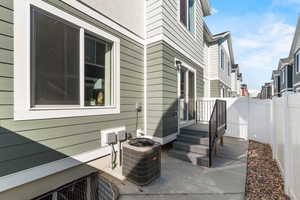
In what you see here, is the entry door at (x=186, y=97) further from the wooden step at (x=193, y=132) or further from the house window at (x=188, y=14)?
the house window at (x=188, y=14)

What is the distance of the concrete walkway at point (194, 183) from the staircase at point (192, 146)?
18 cm

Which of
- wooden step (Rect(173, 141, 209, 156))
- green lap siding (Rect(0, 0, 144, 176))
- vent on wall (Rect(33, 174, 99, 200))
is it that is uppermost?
green lap siding (Rect(0, 0, 144, 176))

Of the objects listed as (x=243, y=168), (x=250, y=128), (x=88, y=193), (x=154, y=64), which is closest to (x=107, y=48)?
(x=154, y=64)

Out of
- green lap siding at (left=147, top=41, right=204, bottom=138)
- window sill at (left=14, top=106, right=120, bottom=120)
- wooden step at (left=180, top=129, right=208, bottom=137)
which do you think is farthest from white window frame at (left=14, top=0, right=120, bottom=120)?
wooden step at (left=180, top=129, right=208, bottom=137)

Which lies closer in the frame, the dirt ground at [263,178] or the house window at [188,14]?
the dirt ground at [263,178]

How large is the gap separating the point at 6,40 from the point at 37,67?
49 cm

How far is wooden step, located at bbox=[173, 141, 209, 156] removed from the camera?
4.05 meters

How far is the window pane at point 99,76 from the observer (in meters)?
3.40

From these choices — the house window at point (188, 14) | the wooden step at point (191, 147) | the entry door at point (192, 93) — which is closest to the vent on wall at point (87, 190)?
the wooden step at point (191, 147)

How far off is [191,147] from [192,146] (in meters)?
0.04

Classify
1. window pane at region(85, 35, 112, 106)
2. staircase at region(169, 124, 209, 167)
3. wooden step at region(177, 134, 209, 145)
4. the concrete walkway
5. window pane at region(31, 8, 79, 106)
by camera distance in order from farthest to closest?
wooden step at region(177, 134, 209, 145), staircase at region(169, 124, 209, 167), window pane at region(85, 35, 112, 106), the concrete walkway, window pane at region(31, 8, 79, 106)

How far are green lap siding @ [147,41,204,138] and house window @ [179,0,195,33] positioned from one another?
1711 millimetres

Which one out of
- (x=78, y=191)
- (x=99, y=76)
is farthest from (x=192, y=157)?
(x=99, y=76)

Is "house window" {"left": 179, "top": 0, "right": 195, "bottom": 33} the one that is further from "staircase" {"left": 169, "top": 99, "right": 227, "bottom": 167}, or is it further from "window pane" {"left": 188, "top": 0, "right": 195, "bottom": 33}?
"staircase" {"left": 169, "top": 99, "right": 227, "bottom": 167}
